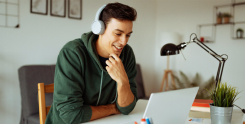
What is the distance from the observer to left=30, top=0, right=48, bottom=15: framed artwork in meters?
2.62

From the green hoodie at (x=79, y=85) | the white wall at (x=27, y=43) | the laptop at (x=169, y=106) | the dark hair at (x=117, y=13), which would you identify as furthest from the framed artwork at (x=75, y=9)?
the laptop at (x=169, y=106)

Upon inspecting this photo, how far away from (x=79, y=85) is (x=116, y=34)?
339 mm

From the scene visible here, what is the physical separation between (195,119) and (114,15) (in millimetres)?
741

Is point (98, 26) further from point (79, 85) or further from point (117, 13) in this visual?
point (79, 85)

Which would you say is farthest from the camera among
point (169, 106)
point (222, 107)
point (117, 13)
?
point (117, 13)

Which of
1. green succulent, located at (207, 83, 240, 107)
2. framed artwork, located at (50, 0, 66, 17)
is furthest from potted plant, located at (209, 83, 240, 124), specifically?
framed artwork, located at (50, 0, 66, 17)

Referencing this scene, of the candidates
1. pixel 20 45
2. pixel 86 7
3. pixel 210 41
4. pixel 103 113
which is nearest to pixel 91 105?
pixel 103 113

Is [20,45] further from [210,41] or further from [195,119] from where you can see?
[210,41]

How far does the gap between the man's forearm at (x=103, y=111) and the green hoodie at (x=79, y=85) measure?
3 cm

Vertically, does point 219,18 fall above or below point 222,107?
above

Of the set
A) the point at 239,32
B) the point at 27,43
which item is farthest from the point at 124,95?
the point at 239,32

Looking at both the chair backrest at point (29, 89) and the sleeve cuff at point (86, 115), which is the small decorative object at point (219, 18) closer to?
the chair backrest at point (29, 89)

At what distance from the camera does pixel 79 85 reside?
1175 millimetres

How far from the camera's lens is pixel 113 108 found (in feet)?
4.14
